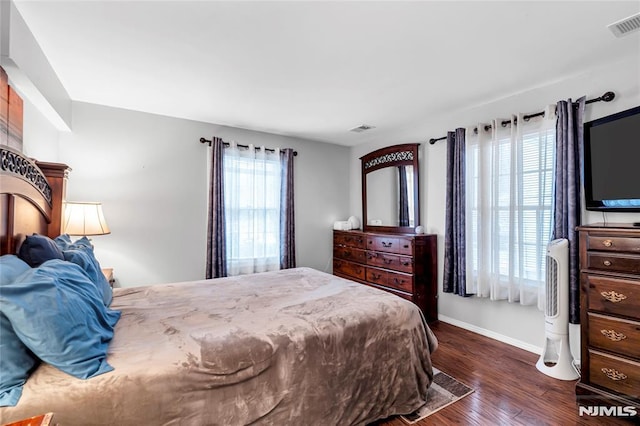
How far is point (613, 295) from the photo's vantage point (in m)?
1.90

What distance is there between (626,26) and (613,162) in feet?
3.00

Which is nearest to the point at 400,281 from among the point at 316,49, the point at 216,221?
the point at 216,221

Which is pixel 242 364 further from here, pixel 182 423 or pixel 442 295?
pixel 442 295

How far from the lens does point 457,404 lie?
80.8 inches

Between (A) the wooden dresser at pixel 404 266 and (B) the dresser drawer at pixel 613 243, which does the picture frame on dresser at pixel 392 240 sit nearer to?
(A) the wooden dresser at pixel 404 266

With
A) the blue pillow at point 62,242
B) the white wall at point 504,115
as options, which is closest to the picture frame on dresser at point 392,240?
the white wall at point 504,115

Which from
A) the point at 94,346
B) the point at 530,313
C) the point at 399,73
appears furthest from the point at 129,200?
the point at 530,313

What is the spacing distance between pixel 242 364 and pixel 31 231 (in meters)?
1.58

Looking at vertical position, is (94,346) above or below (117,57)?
below

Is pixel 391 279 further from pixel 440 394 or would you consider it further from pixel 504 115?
pixel 504 115

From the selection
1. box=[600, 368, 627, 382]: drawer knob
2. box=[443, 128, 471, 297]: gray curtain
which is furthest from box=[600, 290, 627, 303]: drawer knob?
box=[443, 128, 471, 297]: gray curtain

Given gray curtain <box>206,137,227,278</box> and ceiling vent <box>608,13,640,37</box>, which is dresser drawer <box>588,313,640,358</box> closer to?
ceiling vent <box>608,13,640,37</box>

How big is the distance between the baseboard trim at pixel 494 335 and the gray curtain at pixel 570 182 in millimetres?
548

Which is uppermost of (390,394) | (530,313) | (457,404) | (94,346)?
(94,346)
